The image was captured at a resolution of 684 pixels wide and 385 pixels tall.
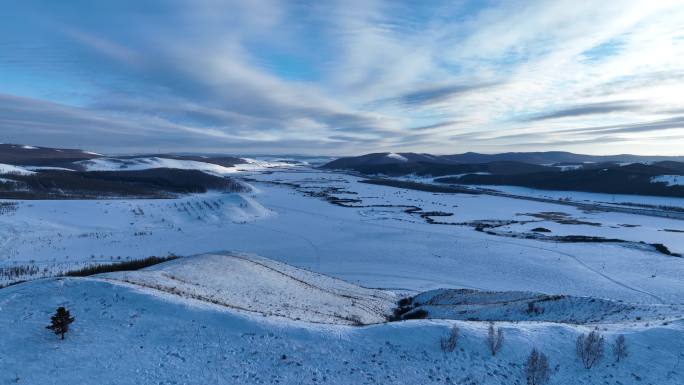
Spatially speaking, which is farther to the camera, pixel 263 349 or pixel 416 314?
pixel 416 314

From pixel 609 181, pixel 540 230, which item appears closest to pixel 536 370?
pixel 540 230

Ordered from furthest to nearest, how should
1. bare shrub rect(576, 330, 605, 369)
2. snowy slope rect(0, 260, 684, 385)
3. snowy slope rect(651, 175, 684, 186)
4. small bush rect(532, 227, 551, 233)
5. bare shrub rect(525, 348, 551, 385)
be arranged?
snowy slope rect(651, 175, 684, 186) → small bush rect(532, 227, 551, 233) → bare shrub rect(576, 330, 605, 369) → bare shrub rect(525, 348, 551, 385) → snowy slope rect(0, 260, 684, 385)

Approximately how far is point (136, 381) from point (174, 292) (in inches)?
297

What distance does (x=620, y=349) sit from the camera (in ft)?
42.7

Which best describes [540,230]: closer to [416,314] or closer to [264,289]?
[416,314]

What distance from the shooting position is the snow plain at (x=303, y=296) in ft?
39.7

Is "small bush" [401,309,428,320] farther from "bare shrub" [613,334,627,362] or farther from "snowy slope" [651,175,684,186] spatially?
"snowy slope" [651,175,684,186]

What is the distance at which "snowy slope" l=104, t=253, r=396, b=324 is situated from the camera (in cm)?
1966

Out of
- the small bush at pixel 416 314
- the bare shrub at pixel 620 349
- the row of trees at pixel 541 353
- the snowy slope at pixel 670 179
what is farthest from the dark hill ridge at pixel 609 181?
the row of trees at pixel 541 353

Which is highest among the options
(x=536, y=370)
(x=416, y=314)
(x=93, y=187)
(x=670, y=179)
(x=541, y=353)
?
(x=670, y=179)

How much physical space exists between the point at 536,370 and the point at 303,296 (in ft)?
48.7

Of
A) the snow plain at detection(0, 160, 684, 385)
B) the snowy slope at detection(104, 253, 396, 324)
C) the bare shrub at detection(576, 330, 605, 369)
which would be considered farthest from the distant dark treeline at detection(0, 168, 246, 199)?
the bare shrub at detection(576, 330, 605, 369)

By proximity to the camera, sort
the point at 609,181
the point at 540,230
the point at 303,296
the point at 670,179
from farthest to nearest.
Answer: the point at 609,181 < the point at 670,179 < the point at 540,230 < the point at 303,296

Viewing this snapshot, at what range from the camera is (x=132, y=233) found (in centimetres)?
5188
